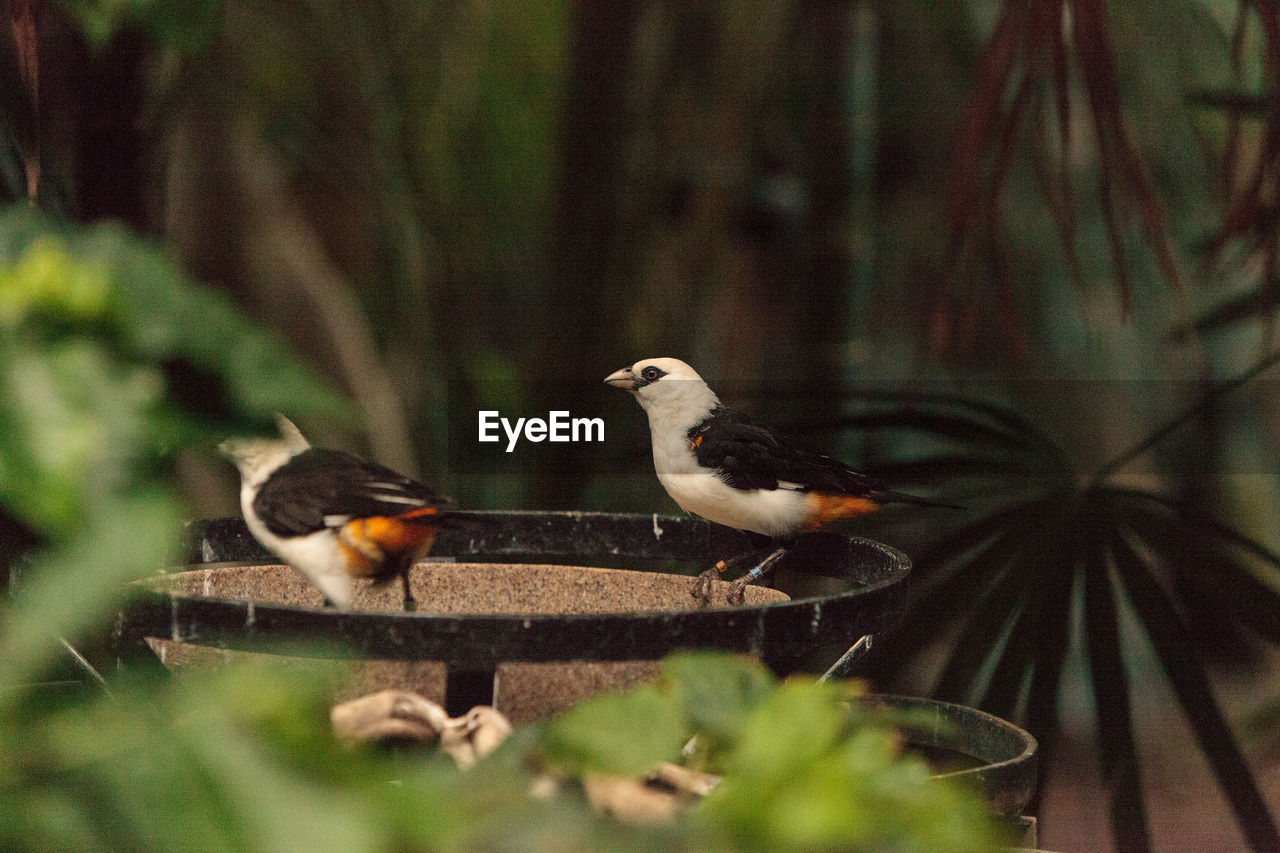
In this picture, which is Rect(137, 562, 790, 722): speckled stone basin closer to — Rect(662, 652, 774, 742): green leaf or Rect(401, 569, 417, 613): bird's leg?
Rect(401, 569, 417, 613): bird's leg

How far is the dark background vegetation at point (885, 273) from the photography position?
1250mm

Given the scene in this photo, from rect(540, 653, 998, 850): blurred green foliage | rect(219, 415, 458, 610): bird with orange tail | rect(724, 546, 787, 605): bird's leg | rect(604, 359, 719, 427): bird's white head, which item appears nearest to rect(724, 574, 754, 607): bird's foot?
rect(724, 546, 787, 605): bird's leg

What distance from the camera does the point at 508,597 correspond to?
2.93ft

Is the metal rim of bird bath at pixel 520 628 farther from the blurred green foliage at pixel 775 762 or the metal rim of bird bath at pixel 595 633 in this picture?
the blurred green foliage at pixel 775 762

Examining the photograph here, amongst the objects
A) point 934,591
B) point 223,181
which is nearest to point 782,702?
point 934,591

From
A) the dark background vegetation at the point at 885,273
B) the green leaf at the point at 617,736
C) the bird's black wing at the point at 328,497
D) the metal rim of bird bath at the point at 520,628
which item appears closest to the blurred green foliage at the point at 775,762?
the green leaf at the point at 617,736

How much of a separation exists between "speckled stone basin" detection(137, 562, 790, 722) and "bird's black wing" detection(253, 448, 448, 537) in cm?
9

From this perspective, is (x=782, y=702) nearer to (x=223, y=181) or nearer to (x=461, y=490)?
(x=461, y=490)

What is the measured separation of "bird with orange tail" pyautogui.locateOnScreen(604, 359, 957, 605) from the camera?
0.87 metres

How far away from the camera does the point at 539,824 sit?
340 millimetres

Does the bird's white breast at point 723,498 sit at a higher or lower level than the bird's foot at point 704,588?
higher

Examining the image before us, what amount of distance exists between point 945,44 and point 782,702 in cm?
123

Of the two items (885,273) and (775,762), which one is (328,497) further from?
(885,273)

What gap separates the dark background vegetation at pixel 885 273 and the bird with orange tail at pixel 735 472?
38 centimetres
